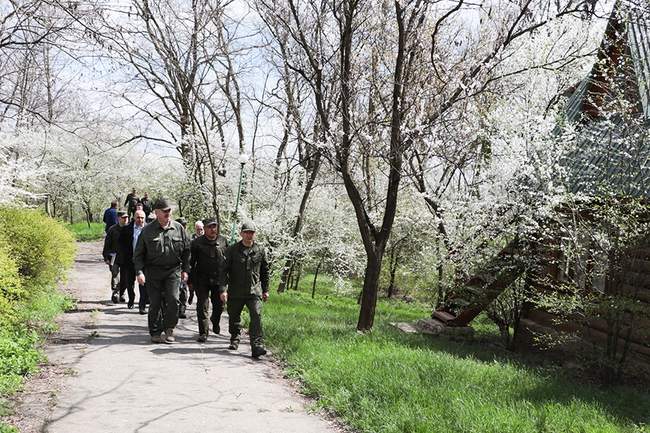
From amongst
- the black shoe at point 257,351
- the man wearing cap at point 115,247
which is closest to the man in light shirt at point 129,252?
the man wearing cap at point 115,247

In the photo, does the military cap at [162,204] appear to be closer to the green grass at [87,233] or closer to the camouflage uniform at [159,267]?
the camouflage uniform at [159,267]

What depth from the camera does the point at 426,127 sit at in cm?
1064

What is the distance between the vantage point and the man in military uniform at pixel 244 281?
848cm

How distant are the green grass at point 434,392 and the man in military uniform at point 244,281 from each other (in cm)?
79

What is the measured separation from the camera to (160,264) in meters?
8.52

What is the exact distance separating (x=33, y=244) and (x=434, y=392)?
801 centimetres

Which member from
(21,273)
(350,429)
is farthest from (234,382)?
(21,273)

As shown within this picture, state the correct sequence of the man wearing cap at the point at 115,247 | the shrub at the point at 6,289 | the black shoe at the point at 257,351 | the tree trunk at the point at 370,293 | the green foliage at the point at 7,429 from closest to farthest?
the green foliage at the point at 7,429 < the shrub at the point at 6,289 < the black shoe at the point at 257,351 < the tree trunk at the point at 370,293 < the man wearing cap at the point at 115,247

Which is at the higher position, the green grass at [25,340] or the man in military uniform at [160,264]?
the man in military uniform at [160,264]

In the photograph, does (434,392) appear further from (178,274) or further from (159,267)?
(159,267)

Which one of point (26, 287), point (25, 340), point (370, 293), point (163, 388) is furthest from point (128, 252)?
point (163, 388)

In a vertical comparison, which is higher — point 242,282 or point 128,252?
point 128,252

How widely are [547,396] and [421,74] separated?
7.28 m

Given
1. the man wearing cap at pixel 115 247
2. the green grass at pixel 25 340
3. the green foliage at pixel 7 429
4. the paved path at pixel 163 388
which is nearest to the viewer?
the green foliage at pixel 7 429
